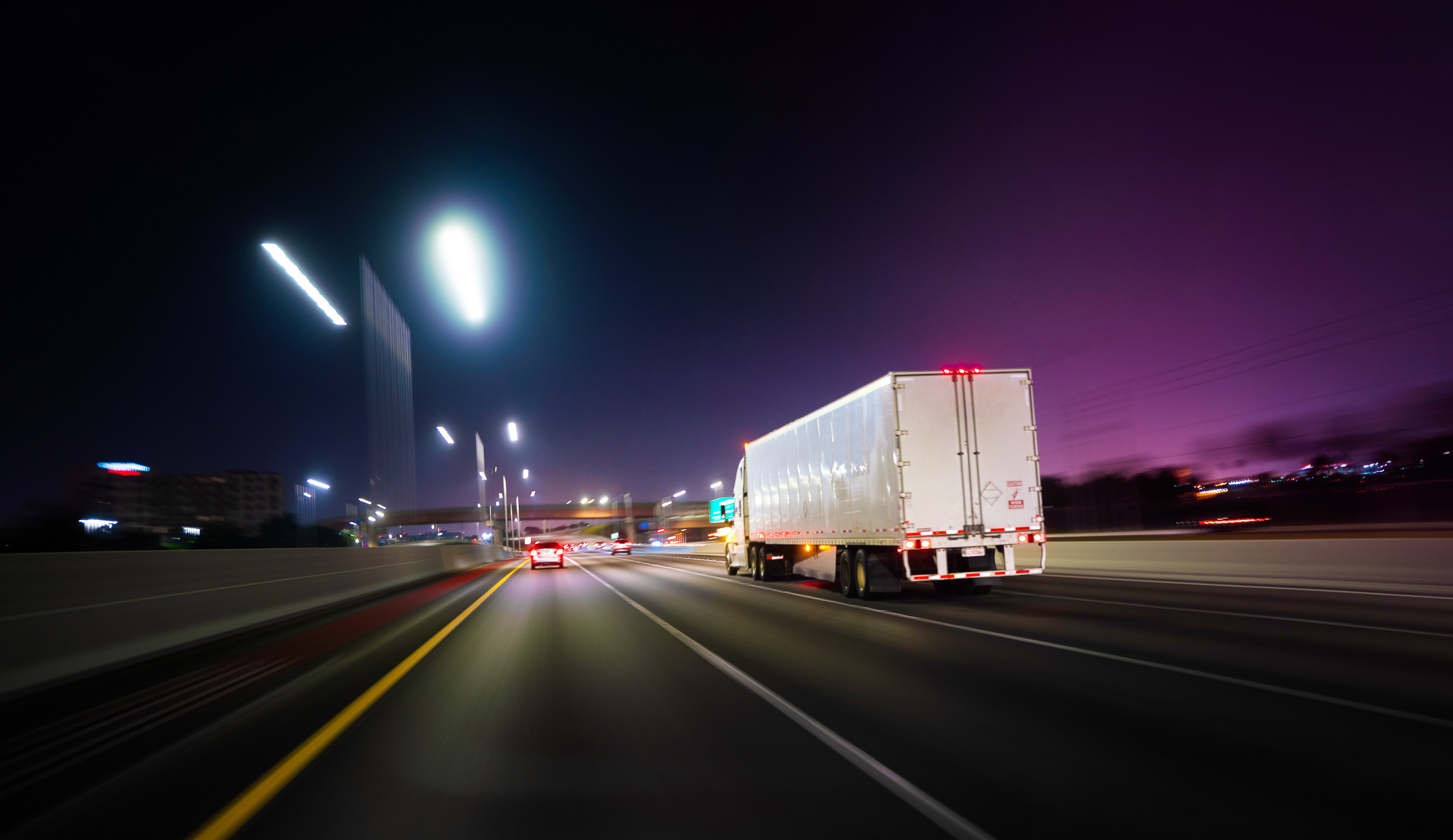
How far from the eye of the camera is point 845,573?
63.3 feet

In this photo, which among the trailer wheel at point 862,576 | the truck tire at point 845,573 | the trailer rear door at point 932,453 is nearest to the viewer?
the trailer rear door at point 932,453

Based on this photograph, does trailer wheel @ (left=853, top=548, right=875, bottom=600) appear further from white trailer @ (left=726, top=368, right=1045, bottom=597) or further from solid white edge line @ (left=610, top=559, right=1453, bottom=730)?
solid white edge line @ (left=610, top=559, right=1453, bottom=730)

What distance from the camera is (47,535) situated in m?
13.8

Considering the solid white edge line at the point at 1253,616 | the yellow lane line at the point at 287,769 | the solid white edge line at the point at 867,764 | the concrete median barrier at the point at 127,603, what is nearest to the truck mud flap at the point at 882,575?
the solid white edge line at the point at 1253,616

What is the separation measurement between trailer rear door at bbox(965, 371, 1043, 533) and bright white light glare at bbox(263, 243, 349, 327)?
11.4 meters

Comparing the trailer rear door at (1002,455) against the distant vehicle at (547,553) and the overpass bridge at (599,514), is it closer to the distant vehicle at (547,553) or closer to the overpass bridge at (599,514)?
the distant vehicle at (547,553)

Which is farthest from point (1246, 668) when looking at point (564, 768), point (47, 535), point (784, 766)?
point (47, 535)

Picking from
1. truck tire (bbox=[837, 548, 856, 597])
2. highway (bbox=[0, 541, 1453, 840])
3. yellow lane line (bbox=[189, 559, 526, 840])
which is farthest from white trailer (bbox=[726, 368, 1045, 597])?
yellow lane line (bbox=[189, 559, 526, 840])

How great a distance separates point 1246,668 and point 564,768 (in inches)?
253

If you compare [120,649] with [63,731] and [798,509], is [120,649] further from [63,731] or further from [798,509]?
[798,509]

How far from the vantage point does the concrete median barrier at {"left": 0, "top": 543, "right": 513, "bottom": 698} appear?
28.0ft

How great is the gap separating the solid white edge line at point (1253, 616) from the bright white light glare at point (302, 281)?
14418mm

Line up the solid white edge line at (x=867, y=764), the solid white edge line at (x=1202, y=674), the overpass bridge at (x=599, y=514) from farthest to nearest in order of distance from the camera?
1. the overpass bridge at (x=599, y=514)
2. the solid white edge line at (x=1202, y=674)
3. the solid white edge line at (x=867, y=764)

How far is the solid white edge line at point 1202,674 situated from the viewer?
609 cm
